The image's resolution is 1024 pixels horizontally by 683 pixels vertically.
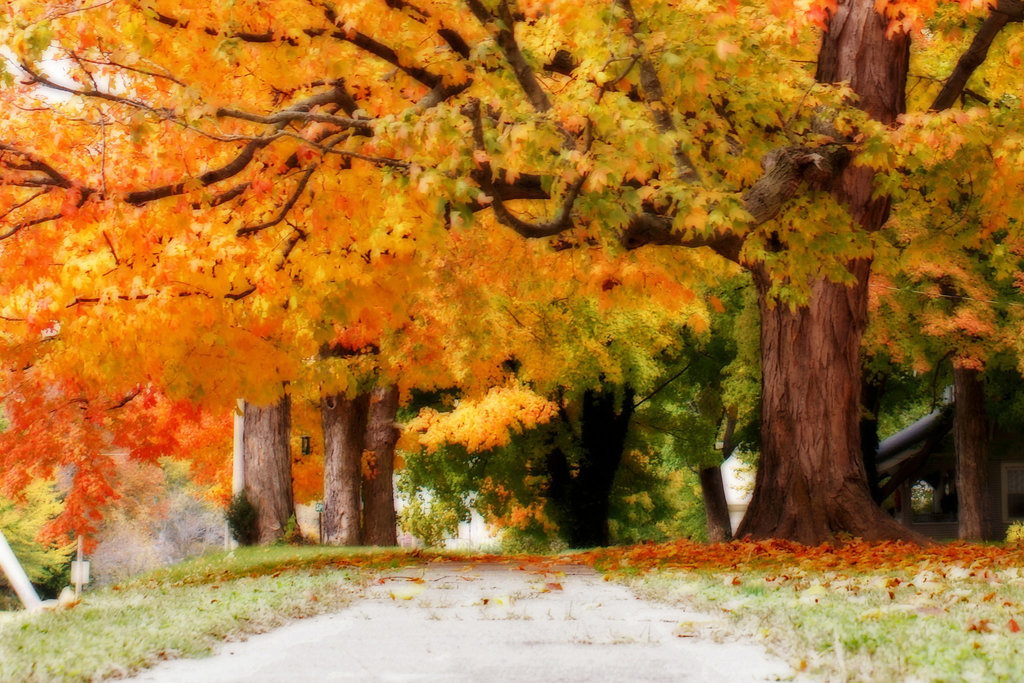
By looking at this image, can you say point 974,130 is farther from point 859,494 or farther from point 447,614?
point 447,614

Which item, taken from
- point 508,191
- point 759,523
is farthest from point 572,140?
point 759,523

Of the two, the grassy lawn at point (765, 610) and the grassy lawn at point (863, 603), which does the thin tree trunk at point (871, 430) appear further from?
the grassy lawn at point (765, 610)

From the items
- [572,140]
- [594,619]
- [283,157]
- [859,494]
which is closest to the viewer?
[594,619]

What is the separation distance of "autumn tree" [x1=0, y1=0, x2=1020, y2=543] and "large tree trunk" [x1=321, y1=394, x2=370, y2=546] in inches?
454

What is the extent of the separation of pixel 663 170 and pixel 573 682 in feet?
25.9

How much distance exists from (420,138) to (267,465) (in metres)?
15.4

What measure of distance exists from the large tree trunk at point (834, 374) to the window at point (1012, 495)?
23.1 m

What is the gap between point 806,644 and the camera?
19.9 feet

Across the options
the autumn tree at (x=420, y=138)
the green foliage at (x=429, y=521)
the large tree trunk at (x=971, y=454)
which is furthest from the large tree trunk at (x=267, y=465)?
the large tree trunk at (x=971, y=454)

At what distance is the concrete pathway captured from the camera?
18.8 feet

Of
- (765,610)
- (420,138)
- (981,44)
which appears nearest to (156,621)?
(765,610)

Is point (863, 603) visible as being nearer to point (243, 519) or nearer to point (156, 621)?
point (156, 621)

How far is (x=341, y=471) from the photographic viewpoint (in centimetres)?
2469

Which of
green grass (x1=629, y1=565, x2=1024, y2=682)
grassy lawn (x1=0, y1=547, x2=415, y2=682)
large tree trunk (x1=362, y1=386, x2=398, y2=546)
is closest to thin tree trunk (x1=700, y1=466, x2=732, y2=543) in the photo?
large tree trunk (x1=362, y1=386, x2=398, y2=546)
